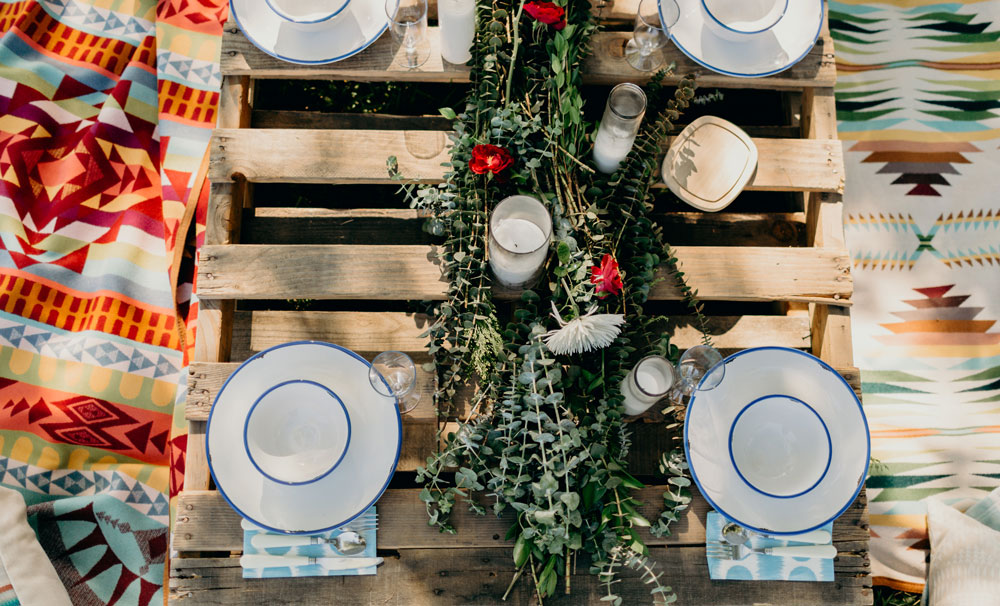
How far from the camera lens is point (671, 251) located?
1.22m

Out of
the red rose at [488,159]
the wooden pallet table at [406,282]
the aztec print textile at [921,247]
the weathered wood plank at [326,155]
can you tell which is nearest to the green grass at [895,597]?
the aztec print textile at [921,247]

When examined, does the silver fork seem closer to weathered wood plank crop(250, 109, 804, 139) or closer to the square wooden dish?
the square wooden dish

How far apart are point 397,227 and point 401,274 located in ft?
0.54

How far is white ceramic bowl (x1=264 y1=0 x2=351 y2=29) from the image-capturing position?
1.19m

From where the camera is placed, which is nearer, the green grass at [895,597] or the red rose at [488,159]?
the red rose at [488,159]

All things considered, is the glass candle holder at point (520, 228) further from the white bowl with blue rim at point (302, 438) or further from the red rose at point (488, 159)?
the white bowl with blue rim at point (302, 438)

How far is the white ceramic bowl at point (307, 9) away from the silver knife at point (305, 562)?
0.93 meters

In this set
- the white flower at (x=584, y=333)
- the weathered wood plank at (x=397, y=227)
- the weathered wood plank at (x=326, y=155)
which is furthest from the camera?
the weathered wood plank at (x=397, y=227)

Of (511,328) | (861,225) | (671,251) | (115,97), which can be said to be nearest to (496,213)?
(511,328)

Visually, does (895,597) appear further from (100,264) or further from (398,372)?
(100,264)

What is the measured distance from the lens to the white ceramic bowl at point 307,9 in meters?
1.19

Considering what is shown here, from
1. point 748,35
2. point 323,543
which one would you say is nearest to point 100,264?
point 323,543

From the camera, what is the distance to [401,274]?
1.20 meters

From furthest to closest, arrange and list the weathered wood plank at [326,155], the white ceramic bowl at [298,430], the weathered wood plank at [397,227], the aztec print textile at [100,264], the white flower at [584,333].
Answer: the aztec print textile at [100,264] → the weathered wood plank at [397,227] → the weathered wood plank at [326,155] → the white ceramic bowl at [298,430] → the white flower at [584,333]
